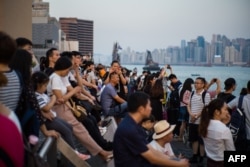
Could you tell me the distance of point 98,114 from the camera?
726 centimetres

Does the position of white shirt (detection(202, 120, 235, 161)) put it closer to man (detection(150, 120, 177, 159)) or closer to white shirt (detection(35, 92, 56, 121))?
man (detection(150, 120, 177, 159))

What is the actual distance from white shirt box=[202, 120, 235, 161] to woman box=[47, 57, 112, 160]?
1.38 metres

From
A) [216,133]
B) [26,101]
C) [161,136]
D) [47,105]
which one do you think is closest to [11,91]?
[26,101]

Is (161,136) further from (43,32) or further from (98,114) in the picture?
(43,32)

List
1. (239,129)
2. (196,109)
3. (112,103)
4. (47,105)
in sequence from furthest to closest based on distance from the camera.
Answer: (196,109) < (112,103) < (239,129) < (47,105)

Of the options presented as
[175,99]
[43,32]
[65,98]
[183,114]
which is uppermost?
[43,32]

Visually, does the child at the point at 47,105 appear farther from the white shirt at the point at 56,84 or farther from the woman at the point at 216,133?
the woman at the point at 216,133

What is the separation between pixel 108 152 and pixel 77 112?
2.37ft

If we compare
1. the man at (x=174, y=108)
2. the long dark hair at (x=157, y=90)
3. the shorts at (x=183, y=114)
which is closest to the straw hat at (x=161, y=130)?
the long dark hair at (x=157, y=90)

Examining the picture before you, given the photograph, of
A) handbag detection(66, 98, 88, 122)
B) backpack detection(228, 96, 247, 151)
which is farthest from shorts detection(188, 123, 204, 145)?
handbag detection(66, 98, 88, 122)

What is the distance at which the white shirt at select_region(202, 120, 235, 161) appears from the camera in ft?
16.4

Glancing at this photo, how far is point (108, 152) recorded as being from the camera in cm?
543

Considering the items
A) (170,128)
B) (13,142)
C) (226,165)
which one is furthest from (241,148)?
(13,142)

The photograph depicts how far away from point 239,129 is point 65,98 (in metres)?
2.88
